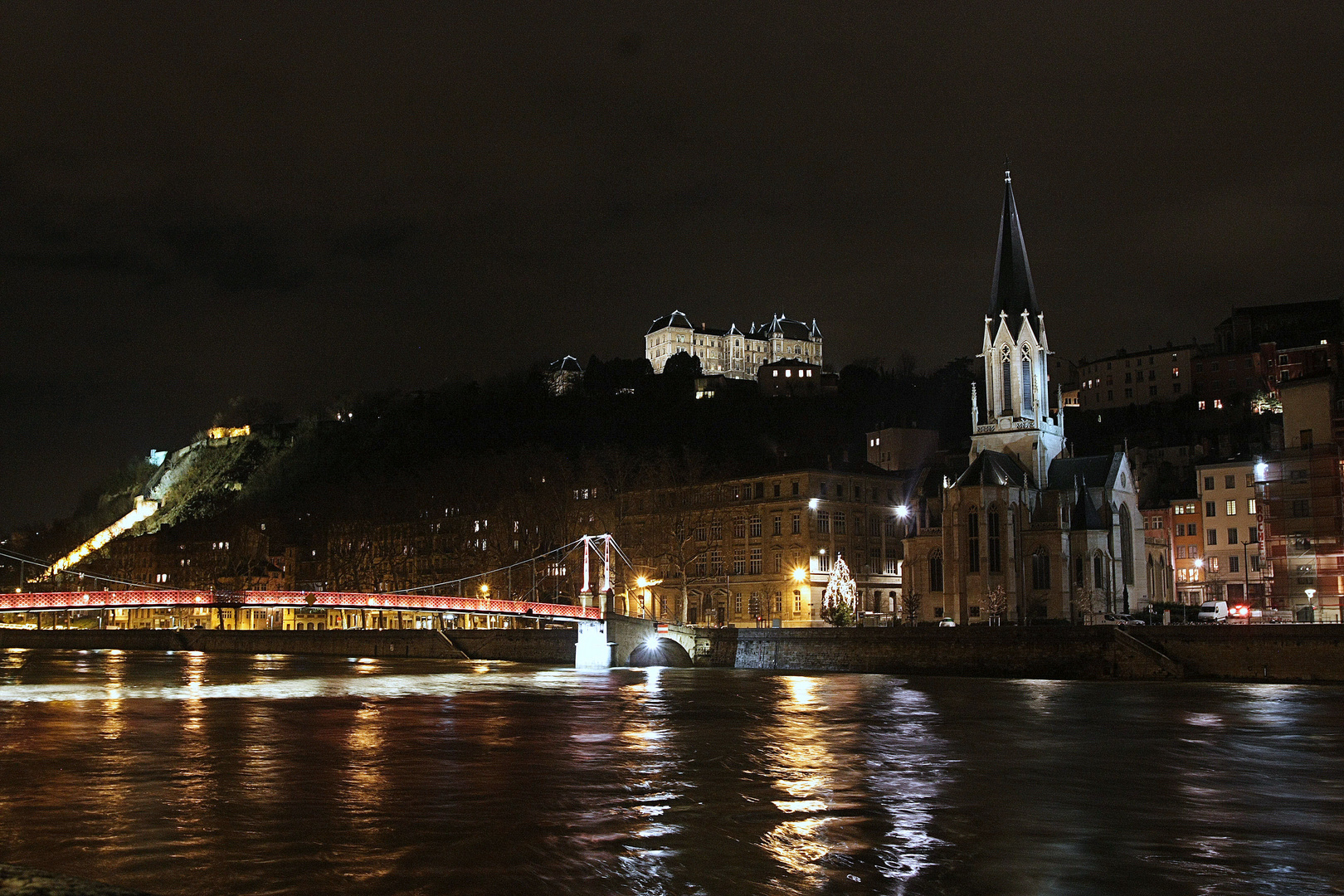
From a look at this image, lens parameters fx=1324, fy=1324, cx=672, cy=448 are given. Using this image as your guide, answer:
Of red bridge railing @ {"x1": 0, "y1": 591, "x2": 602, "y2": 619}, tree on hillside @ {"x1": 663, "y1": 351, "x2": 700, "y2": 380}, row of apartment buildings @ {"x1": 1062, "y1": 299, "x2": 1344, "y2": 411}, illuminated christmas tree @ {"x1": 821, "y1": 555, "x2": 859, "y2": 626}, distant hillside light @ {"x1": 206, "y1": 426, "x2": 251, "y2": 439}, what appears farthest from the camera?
distant hillside light @ {"x1": 206, "y1": 426, "x2": 251, "y2": 439}

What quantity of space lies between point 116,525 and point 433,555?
108 meters

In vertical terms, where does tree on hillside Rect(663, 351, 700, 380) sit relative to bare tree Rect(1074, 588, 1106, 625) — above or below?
above

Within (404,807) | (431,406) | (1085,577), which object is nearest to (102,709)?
(404,807)

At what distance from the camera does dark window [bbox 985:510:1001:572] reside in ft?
223

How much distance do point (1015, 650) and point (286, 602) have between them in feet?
131

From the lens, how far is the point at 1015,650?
171 feet

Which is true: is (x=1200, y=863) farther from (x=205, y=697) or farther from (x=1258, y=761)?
(x=205, y=697)

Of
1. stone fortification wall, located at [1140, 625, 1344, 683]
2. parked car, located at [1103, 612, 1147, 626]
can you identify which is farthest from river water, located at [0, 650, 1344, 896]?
parked car, located at [1103, 612, 1147, 626]

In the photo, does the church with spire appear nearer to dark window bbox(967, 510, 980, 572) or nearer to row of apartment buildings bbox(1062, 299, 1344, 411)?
dark window bbox(967, 510, 980, 572)

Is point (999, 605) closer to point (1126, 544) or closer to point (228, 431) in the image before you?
point (1126, 544)

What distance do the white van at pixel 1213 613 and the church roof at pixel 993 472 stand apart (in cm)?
1124

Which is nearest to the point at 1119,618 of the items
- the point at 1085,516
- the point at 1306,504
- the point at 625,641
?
the point at 1085,516

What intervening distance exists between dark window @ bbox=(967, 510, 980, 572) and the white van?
10.9 metres

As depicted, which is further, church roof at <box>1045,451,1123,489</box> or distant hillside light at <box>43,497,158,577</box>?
distant hillside light at <box>43,497,158,577</box>
